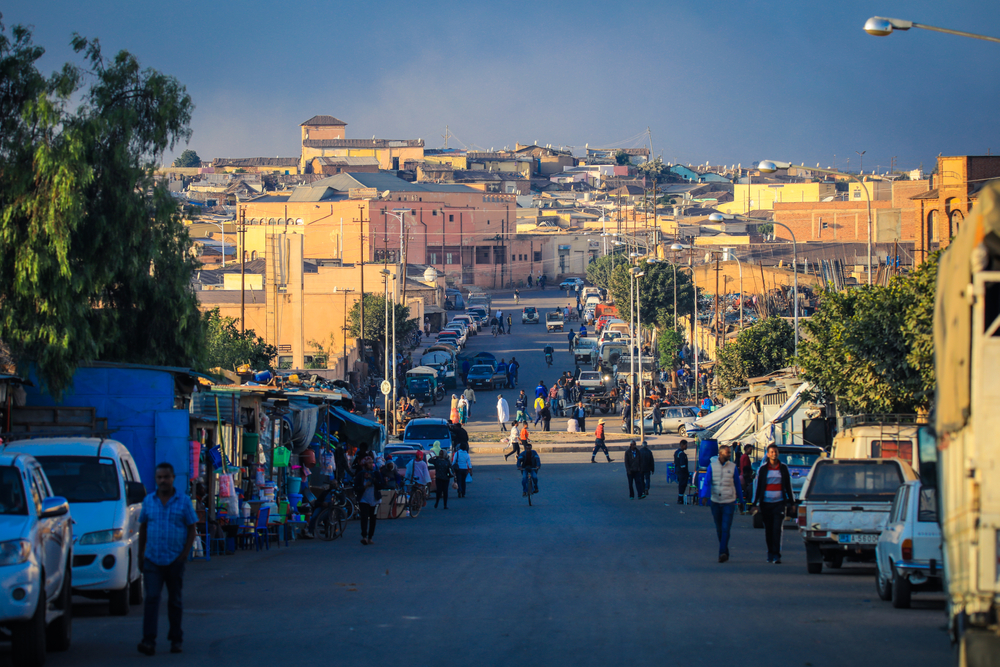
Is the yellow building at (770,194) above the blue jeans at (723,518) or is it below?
above

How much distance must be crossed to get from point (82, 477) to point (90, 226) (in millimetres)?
6653

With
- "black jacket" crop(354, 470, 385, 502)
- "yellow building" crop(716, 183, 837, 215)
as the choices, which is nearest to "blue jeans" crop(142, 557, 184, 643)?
"black jacket" crop(354, 470, 385, 502)

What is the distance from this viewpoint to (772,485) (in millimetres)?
16188

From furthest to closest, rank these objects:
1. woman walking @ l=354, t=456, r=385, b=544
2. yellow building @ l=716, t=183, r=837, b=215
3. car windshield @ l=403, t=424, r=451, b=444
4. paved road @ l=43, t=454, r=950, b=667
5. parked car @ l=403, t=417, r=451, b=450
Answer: yellow building @ l=716, t=183, r=837, b=215 < car windshield @ l=403, t=424, r=451, b=444 < parked car @ l=403, t=417, r=451, b=450 < woman walking @ l=354, t=456, r=385, b=544 < paved road @ l=43, t=454, r=950, b=667

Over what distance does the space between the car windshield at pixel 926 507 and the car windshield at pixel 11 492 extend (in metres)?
8.67

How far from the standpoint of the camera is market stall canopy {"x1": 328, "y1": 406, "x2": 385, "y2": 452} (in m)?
30.6

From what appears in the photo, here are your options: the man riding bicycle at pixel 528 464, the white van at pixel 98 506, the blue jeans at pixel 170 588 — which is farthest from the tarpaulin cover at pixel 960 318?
the man riding bicycle at pixel 528 464

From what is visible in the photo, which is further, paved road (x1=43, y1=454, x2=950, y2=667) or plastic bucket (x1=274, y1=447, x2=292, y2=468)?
plastic bucket (x1=274, y1=447, x2=292, y2=468)

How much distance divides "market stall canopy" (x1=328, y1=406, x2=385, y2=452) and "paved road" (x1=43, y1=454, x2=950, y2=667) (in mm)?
10654

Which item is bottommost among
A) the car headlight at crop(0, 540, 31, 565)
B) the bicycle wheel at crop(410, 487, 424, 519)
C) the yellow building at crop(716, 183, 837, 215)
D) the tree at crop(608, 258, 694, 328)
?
the bicycle wheel at crop(410, 487, 424, 519)

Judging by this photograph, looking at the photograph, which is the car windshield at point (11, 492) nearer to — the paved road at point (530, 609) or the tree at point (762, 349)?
→ the paved road at point (530, 609)

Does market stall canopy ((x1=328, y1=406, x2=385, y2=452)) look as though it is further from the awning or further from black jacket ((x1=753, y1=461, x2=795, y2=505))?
black jacket ((x1=753, y1=461, x2=795, y2=505))

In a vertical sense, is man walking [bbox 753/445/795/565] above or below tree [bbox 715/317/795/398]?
below

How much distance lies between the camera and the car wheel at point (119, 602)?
11.9 m
